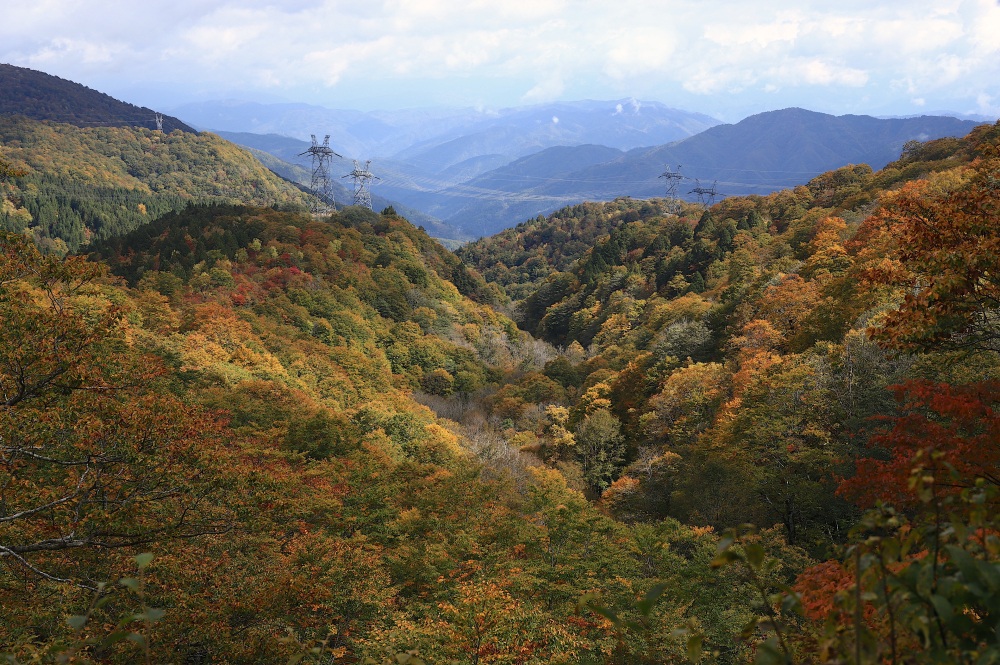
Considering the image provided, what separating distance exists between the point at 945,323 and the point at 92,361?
37.9 feet

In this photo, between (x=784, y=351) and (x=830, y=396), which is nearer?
(x=830, y=396)

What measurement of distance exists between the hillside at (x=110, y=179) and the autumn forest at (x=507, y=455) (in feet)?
185

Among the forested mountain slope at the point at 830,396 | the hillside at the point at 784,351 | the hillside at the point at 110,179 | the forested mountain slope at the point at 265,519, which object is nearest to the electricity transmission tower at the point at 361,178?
the hillside at the point at 110,179

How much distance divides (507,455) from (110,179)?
445 feet

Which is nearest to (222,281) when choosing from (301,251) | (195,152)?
(301,251)

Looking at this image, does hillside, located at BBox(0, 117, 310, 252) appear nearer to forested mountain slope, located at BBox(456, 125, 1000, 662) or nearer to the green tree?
forested mountain slope, located at BBox(456, 125, 1000, 662)

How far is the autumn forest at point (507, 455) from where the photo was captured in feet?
20.8

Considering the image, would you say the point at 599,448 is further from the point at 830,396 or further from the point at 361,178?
the point at 361,178

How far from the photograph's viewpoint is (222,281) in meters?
46.3

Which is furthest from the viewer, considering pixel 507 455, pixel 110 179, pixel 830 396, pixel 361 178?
pixel 110 179

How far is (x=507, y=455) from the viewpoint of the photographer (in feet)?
104

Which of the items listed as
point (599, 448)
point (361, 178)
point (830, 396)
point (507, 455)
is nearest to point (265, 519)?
point (830, 396)

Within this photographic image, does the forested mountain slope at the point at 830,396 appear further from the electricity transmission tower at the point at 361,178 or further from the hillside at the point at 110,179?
the hillside at the point at 110,179

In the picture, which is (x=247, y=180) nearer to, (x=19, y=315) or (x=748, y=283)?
(x=748, y=283)
